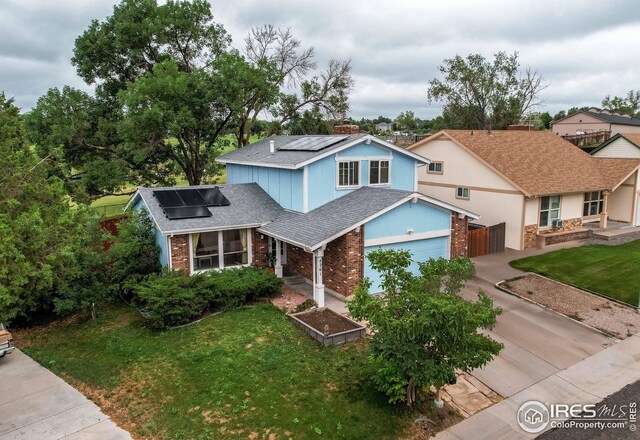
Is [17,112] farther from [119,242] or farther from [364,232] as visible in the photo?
[364,232]

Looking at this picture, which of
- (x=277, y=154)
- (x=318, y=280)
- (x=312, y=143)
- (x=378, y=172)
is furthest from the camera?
(x=277, y=154)

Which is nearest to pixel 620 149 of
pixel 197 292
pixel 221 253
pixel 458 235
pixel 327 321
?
pixel 458 235

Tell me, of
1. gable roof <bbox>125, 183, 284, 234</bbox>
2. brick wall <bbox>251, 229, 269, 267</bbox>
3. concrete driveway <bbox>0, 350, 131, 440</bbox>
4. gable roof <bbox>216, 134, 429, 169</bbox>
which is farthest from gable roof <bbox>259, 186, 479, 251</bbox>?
concrete driveway <bbox>0, 350, 131, 440</bbox>

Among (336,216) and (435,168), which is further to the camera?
(435,168)

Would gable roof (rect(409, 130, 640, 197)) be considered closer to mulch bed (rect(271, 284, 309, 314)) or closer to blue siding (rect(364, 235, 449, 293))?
blue siding (rect(364, 235, 449, 293))

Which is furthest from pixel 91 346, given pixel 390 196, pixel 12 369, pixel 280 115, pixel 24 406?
pixel 280 115

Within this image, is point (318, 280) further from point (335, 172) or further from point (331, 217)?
point (335, 172)

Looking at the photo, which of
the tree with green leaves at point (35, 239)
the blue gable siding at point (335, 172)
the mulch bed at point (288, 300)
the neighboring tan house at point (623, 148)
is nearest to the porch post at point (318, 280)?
the mulch bed at point (288, 300)

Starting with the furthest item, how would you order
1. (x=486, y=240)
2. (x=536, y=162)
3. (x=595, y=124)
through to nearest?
(x=595, y=124)
(x=536, y=162)
(x=486, y=240)
